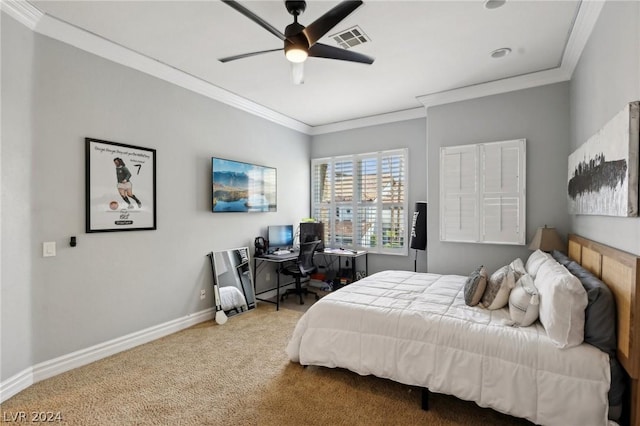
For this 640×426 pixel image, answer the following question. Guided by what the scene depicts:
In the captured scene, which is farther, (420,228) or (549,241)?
(420,228)

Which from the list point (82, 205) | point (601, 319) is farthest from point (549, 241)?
point (82, 205)

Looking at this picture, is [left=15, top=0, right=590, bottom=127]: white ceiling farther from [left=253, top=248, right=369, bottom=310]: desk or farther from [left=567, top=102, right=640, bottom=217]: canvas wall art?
[left=253, top=248, right=369, bottom=310]: desk

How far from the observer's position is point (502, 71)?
347 centimetres

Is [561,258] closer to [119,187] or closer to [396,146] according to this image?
[396,146]

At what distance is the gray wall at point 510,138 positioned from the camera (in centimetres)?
348

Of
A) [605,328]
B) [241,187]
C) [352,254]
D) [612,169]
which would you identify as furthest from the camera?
[352,254]

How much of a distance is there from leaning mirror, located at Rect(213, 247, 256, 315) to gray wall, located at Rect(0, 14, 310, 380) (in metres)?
0.15

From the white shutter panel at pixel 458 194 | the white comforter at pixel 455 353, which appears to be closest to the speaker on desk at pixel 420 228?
the white shutter panel at pixel 458 194

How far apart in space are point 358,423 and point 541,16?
336 cm

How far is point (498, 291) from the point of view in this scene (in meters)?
2.39

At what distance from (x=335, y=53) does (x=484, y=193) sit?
2.62 metres

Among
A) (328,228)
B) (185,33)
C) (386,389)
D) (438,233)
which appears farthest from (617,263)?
(328,228)

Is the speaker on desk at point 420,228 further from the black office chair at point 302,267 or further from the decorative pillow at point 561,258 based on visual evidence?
the decorative pillow at point 561,258

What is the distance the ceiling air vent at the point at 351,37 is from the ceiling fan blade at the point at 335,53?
15.1 inches
